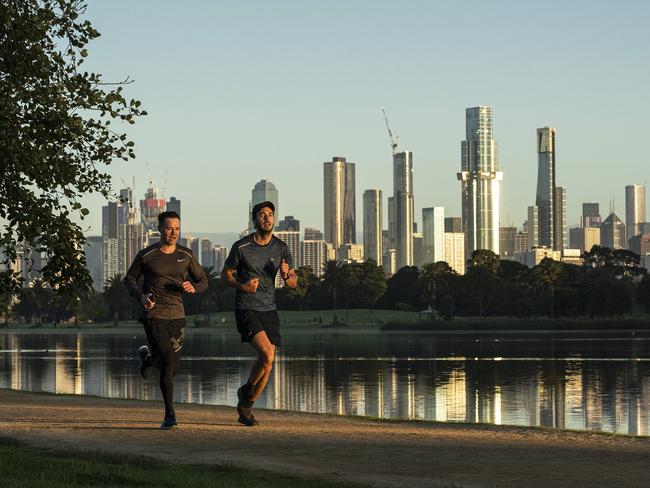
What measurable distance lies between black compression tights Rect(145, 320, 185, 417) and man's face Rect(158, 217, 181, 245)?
3.46 ft

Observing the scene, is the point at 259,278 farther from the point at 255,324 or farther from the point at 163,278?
the point at 163,278

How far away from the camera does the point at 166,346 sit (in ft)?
53.4

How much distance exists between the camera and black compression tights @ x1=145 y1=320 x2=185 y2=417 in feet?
53.3

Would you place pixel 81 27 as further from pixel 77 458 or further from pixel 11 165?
pixel 77 458

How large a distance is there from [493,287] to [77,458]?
168 m

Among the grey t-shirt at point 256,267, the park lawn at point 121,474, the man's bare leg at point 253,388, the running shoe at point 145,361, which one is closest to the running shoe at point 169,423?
the running shoe at point 145,361

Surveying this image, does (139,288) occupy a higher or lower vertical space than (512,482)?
higher

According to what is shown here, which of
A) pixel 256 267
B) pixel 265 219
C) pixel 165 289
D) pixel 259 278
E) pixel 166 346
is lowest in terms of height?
pixel 166 346

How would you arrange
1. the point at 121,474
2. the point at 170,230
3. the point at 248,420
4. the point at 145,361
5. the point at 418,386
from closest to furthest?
the point at 121,474, the point at 170,230, the point at 145,361, the point at 248,420, the point at 418,386

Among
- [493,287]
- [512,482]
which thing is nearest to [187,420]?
[512,482]

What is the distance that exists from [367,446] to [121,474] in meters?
3.85

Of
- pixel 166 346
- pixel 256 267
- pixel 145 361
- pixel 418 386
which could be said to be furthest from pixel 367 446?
pixel 418 386

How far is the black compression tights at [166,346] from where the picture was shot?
Answer: 16.2 metres

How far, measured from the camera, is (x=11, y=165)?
16.5 meters
